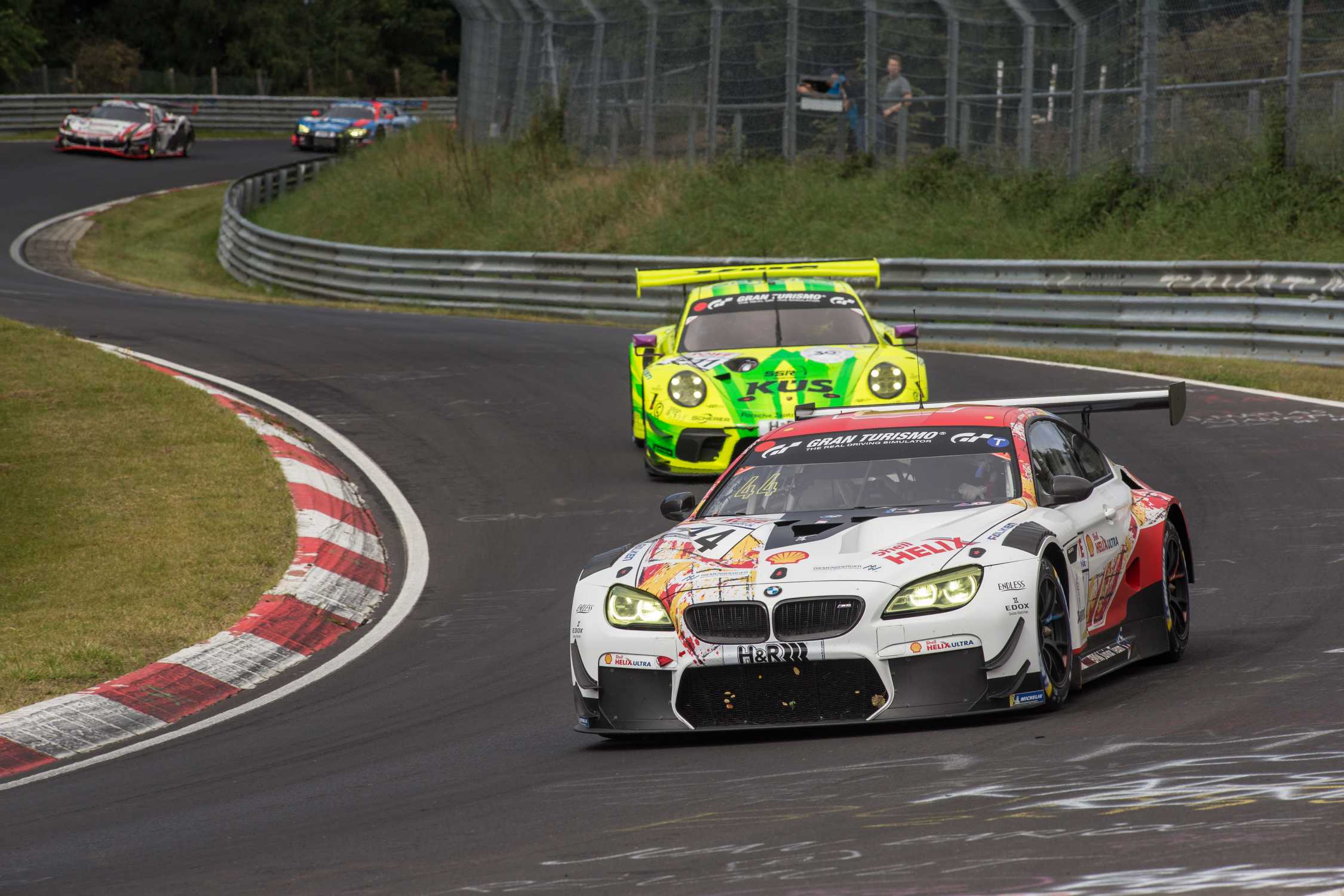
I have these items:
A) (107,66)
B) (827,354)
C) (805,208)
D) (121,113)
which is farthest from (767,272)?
(107,66)

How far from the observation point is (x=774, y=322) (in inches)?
598

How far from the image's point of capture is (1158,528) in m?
8.38

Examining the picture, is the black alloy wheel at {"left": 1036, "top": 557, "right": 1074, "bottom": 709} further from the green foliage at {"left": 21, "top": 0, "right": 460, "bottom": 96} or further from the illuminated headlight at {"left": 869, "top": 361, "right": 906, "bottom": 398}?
the green foliage at {"left": 21, "top": 0, "right": 460, "bottom": 96}

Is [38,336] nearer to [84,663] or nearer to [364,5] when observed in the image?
[84,663]

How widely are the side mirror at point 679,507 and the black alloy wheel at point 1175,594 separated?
2091 millimetres

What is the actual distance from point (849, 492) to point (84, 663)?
383cm

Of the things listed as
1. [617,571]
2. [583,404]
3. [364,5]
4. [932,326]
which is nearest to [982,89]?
[932,326]

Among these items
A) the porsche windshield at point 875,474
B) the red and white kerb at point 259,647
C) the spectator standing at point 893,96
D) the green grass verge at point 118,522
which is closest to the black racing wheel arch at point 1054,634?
the porsche windshield at point 875,474

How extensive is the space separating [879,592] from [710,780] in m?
0.97

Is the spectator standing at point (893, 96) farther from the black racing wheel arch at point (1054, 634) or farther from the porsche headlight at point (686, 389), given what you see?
the black racing wheel arch at point (1054, 634)

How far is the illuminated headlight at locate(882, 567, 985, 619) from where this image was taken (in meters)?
6.77

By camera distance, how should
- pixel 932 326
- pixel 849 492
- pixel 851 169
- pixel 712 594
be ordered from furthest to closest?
pixel 851 169
pixel 932 326
pixel 849 492
pixel 712 594

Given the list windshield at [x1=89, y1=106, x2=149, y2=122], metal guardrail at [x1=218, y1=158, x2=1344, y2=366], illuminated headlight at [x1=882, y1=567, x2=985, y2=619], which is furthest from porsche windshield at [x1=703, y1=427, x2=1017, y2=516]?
windshield at [x1=89, y1=106, x2=149, y2=122]

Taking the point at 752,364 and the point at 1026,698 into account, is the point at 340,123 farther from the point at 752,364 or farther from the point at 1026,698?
the point at 1026,698
